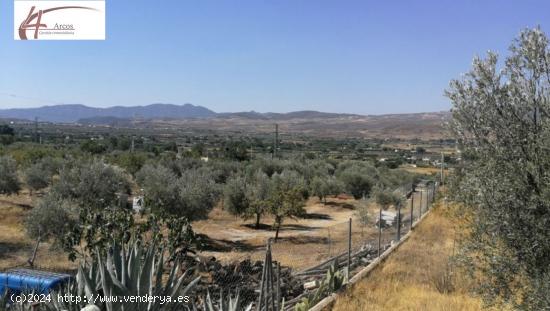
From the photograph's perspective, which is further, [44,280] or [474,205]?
[44,280]

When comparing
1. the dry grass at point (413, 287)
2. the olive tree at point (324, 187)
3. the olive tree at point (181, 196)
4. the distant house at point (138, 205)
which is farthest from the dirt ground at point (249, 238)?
the olive tree at point (324, 187)

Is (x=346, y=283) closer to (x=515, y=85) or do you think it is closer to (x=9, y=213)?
(x=515, y=85)

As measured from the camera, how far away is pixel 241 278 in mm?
14266

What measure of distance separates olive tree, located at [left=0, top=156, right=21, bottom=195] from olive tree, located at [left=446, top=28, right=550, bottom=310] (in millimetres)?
31728

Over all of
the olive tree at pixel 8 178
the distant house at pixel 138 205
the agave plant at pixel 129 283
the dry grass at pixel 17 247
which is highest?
the agave plant at pixel 129 283

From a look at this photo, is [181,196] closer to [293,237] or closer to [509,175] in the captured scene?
[293,237]

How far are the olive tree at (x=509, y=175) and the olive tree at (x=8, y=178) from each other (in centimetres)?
3173

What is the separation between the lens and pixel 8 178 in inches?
1282

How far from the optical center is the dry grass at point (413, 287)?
988 cm

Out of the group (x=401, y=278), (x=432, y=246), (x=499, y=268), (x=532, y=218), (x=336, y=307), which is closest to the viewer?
(x=532, y=218)

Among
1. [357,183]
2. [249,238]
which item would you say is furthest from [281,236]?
[357,183]

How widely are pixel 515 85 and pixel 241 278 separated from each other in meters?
9.62

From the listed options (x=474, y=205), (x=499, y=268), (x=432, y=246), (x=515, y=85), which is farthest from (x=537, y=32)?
(x=432, y=246)

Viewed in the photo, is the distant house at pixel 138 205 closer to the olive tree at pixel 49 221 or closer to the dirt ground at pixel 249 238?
the dirt ground at pixel 249 238
